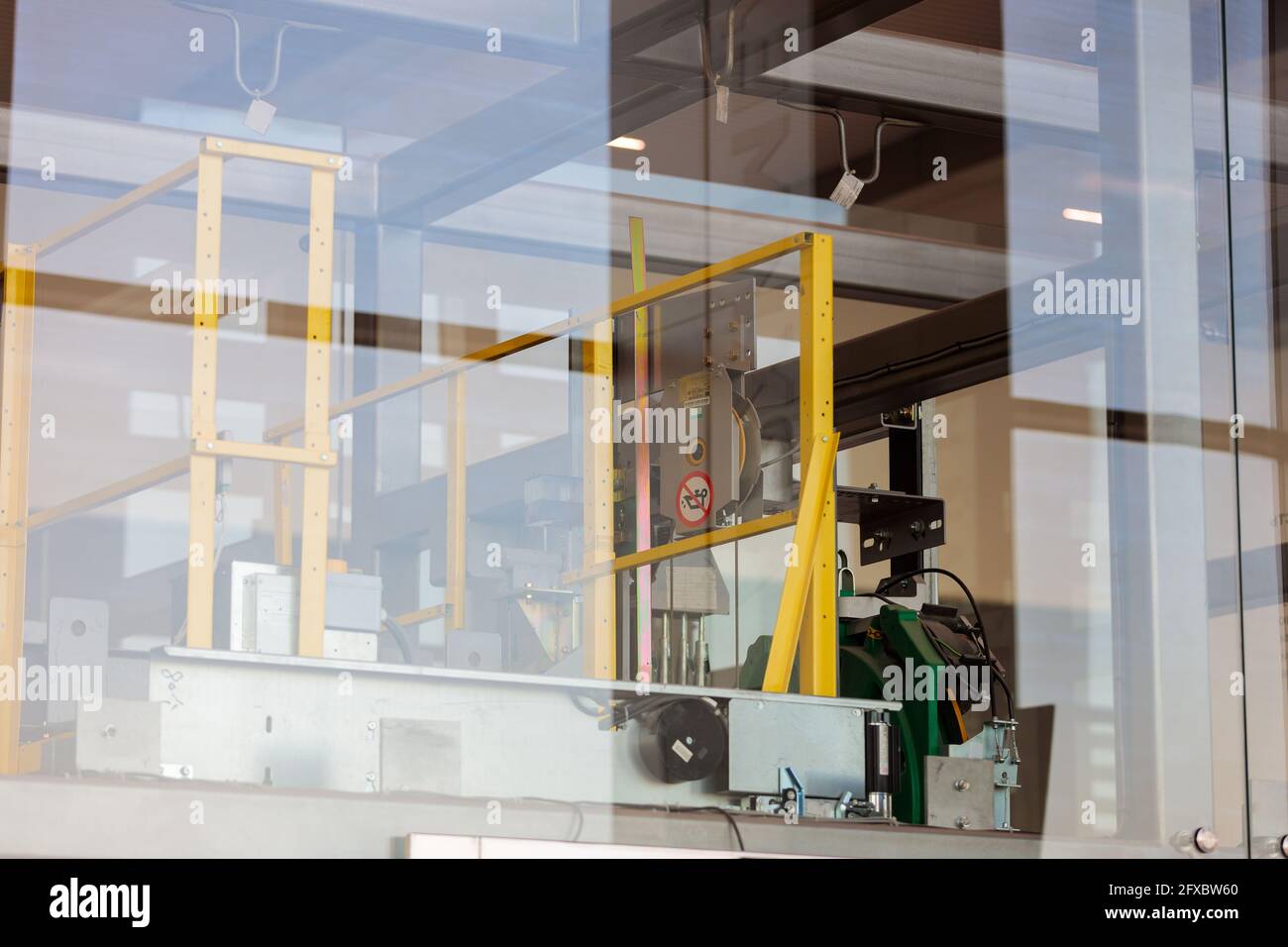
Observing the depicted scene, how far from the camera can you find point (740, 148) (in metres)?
7.41

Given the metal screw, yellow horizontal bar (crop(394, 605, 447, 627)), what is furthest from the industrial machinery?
the metal screw

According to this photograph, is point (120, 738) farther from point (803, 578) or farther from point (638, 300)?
point (638, 300)

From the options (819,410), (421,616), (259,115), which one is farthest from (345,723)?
(421,616)

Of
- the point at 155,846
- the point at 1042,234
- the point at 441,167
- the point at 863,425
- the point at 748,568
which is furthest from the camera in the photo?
the point at 748,568

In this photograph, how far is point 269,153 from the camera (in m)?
4.21

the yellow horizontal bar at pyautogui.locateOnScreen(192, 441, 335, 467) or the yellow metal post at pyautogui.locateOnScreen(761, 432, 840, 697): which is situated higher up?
the yellow horizontal bar at pyautogui.locateOnScreen(192, 441, 335, 467)

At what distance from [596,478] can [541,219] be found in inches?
120

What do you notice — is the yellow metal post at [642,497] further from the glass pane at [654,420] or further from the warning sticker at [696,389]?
the warning sticker at [696,389]

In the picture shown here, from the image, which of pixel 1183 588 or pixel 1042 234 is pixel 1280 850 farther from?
pixel 1042 234

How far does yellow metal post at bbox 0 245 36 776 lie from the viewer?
4746 mm

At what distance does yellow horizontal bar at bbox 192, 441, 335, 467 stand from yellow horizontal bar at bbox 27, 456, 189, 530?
280 millimetres

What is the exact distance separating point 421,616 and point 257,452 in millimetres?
2556

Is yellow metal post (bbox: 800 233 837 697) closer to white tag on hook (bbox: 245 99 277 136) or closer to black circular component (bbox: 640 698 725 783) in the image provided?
black circular component (bbox: 640 698 725 783)

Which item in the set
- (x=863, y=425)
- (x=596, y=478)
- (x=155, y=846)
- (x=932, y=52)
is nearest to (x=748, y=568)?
(x=863, y=425)
